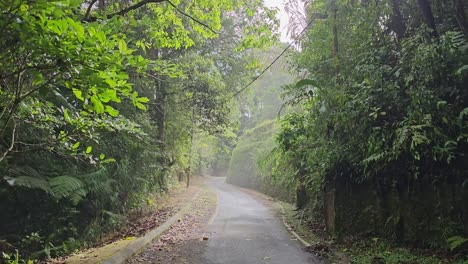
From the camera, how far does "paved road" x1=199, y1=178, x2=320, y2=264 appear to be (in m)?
7.72

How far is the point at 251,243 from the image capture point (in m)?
9.34

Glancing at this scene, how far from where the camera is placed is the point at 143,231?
34.6ft

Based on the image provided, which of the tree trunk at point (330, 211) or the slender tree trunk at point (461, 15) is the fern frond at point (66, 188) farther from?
the slender tree trunk at point (461, 15)

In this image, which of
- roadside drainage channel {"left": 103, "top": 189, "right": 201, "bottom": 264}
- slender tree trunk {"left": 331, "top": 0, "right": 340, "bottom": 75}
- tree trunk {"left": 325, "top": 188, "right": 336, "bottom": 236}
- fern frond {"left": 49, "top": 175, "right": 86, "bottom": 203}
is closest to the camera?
roadside drainage channel {"left": 103, "top": 189, "right": 201, "bottom": 264}

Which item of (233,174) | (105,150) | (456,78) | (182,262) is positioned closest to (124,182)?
(105,150)

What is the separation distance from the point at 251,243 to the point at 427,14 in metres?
6.66

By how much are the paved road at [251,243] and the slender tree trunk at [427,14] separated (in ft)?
17.4

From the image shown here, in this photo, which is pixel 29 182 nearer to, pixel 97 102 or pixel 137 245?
pixel 137 245

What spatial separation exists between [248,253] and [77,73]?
6401mm

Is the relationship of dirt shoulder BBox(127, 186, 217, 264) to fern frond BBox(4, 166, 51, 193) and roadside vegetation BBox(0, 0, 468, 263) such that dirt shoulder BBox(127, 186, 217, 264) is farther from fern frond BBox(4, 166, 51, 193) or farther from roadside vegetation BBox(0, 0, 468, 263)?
fern frond BBox(4, 166, 51, 193)

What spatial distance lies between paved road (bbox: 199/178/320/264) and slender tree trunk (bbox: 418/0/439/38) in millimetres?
5297

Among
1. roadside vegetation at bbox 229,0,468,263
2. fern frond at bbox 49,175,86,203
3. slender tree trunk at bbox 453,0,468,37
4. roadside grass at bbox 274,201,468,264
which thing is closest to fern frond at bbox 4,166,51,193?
fern frond at bbox 49,175,86,203

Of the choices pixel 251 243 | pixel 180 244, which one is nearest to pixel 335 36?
pixel 251 243

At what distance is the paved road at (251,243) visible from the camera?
304 inches
